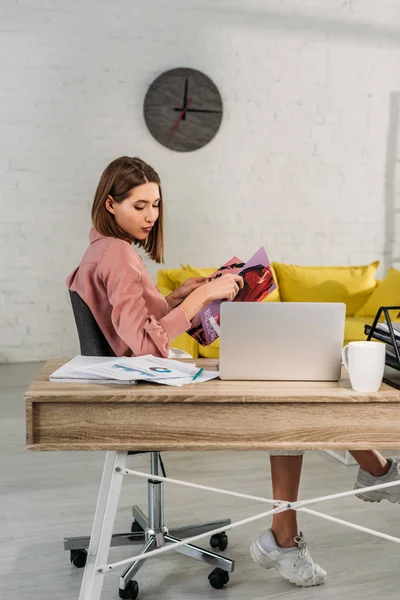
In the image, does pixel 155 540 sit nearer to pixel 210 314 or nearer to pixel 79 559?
pixel 79 559

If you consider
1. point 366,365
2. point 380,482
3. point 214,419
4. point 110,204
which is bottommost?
point 380,482

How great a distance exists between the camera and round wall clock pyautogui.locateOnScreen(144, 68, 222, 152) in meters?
5.41

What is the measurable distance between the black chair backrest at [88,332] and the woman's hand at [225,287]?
0.33 meters

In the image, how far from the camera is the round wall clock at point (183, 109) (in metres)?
5.41

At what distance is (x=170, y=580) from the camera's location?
6.72 feet

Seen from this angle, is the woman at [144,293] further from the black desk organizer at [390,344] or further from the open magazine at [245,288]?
the black desk organizer at [390,344]

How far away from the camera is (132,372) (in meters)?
1.49

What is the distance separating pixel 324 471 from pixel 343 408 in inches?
65.5

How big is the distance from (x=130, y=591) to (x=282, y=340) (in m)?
0.90

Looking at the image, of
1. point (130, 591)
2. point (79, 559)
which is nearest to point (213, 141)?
point (79, 559)

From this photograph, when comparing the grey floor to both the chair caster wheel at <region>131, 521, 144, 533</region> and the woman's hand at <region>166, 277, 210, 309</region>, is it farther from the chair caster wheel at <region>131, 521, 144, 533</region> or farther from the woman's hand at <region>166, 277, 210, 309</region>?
the woman's hand at <region>166, 277, 210, 309</region>

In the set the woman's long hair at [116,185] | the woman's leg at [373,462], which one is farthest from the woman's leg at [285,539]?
the woman's long hair at [116,185]

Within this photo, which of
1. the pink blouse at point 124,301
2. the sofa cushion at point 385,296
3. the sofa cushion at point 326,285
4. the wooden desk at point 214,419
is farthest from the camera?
the sofa cushion at point 326,285

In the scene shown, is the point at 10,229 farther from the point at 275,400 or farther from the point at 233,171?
the point at 275,400
